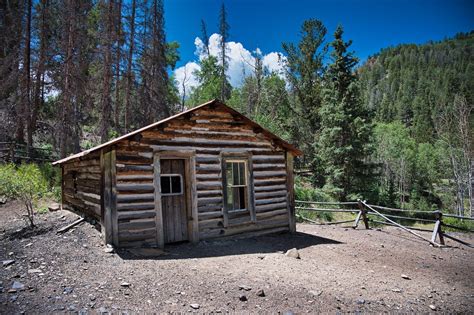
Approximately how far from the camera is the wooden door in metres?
8.17

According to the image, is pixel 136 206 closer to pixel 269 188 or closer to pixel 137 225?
pixel 137 225

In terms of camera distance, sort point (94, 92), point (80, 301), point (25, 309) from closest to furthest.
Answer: point (25, 309)
point (80, 301)
point (94, 92)

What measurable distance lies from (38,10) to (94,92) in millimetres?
6001

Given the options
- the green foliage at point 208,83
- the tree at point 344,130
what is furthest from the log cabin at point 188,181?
the green foliage at point 208,83

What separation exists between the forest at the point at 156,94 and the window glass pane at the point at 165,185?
9.19 metres

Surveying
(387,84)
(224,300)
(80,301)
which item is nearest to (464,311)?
(224,300)

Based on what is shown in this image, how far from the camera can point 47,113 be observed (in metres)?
22.4

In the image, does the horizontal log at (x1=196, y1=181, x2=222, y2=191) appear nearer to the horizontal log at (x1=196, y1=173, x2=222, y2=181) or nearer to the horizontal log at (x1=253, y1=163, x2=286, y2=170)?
the horizontal log at (x1=196, y1=173, x2=222, y2=181)

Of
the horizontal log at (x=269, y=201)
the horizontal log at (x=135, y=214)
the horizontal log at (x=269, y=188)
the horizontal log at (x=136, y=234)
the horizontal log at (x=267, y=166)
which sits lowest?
the horizontal log at (x=136, y=234)

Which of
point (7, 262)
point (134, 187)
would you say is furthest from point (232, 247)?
point (7, 262)

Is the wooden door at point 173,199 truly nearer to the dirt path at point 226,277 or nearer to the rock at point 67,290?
the dirt path at point 226,277

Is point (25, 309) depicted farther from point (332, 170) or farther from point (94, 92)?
point (332, 170)

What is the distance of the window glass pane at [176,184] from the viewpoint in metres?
8.40

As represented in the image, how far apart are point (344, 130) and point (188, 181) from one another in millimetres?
17261
